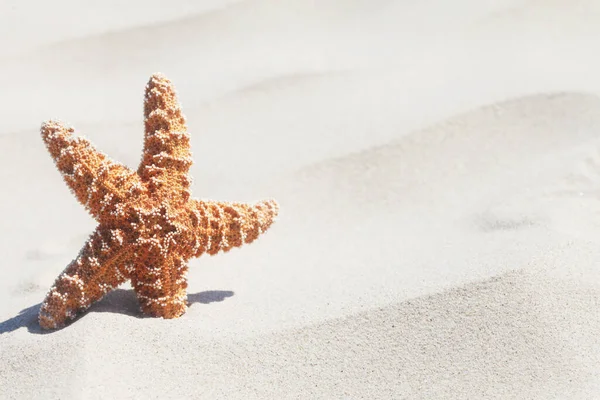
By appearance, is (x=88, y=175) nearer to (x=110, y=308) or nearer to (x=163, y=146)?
(x=163, y=146)

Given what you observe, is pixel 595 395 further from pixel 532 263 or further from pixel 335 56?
pixel 335 56

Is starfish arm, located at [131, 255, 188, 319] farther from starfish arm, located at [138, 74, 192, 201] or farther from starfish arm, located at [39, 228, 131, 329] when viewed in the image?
starfish arm, located at [138, 74, 192, 201]

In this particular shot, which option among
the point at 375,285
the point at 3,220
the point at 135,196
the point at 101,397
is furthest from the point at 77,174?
the point at 3,220

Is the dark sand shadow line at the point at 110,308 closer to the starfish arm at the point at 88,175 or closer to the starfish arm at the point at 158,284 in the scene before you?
the starfish arm at the point at 158,284

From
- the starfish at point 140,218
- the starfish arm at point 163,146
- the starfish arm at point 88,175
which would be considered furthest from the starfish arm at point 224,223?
the starfish arm at point 88,175

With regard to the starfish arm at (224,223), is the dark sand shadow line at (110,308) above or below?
below

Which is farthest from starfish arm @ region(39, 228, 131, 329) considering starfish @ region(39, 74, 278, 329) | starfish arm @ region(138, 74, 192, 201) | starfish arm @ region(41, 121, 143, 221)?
starfish arm @ region(138, 74, 192, 201)
